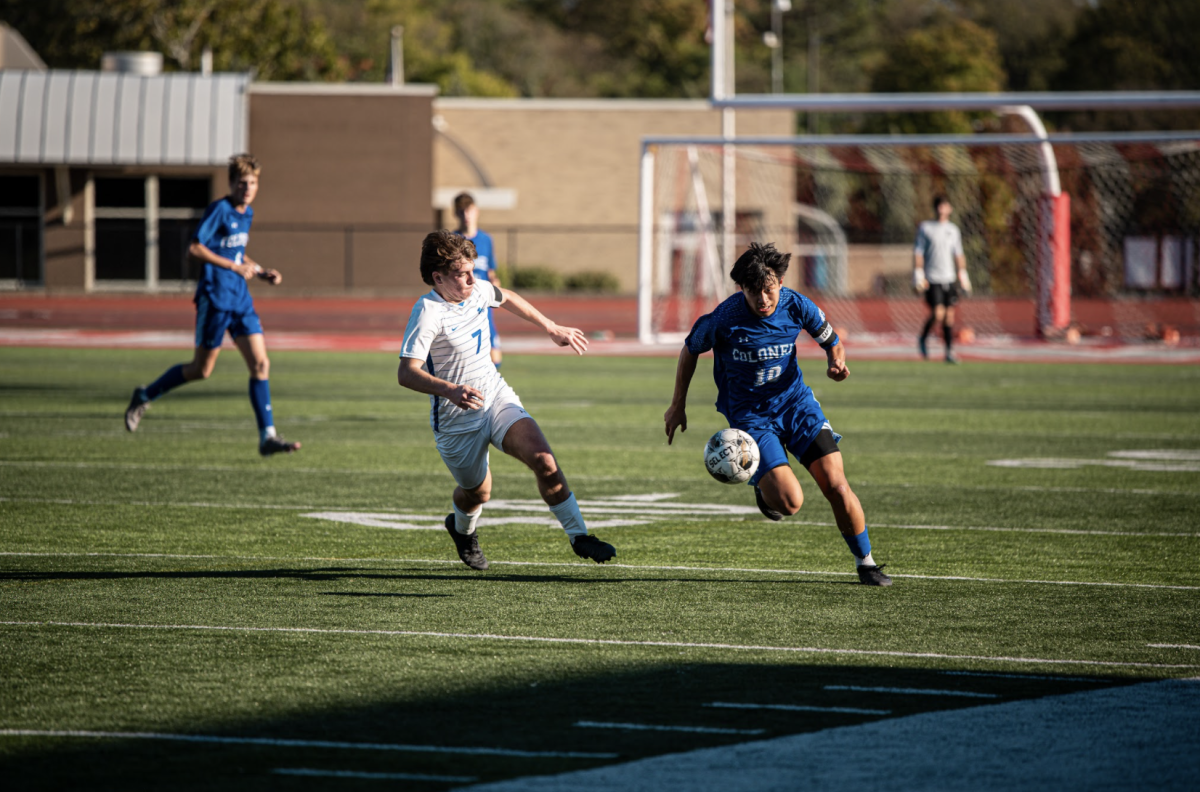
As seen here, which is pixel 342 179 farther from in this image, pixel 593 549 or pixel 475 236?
pixel 593 549

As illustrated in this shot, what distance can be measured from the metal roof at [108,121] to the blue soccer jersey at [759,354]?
3424 cm

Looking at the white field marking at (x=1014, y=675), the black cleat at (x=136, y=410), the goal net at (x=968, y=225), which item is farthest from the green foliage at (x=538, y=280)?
the white field marking at (x=1014, y=675)

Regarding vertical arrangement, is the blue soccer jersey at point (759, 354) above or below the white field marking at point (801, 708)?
above

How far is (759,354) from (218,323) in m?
5.75

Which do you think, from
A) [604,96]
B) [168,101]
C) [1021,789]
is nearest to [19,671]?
[1021,789]

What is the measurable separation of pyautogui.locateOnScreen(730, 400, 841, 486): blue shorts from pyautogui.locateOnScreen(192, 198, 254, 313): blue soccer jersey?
552 centimetres

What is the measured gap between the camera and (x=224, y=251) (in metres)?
11.2

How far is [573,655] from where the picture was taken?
5492 millimetres

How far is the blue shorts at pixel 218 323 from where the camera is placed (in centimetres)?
1129

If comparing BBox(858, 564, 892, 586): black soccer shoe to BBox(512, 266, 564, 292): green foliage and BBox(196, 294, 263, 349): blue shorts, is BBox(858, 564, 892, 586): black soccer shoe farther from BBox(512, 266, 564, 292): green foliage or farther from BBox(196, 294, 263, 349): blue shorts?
BBox(512, 266, 564, 292): green foliage

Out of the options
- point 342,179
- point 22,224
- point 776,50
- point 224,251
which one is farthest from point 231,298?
point 776,50

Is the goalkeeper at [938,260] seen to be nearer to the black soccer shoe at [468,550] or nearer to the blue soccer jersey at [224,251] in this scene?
the blue soccer jersey at [224,251]

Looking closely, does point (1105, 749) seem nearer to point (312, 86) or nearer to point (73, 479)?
point (73, 479)

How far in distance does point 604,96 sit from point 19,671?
232 ft
